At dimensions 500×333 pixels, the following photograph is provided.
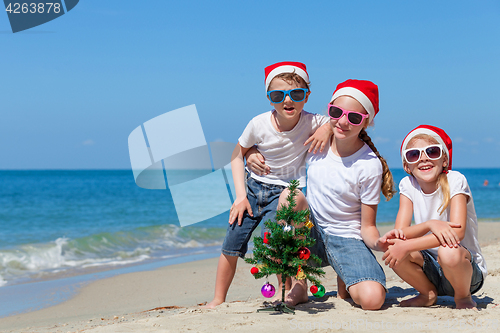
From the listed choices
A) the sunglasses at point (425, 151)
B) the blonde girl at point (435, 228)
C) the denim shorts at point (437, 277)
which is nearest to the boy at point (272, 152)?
the sunglasses at point (425, 151)

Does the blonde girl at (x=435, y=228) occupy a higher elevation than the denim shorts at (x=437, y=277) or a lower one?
higher

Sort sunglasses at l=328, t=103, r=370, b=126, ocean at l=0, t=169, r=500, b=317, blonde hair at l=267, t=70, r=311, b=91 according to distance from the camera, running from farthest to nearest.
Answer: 1. ocean at l=0, t=169, r=500, b=317
2. blonde hair at l=267, t=70, r=311, b=91
3. sunglasses at l=328, t=103, r=370, b=126

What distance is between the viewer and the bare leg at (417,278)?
2869mm

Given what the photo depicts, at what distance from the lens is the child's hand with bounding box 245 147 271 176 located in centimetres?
336

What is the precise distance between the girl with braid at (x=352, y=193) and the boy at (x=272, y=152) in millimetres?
176

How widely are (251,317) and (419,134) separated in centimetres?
170

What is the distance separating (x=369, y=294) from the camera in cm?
284

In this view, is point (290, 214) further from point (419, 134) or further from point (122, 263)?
point (122, 263)

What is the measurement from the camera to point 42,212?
18031mm

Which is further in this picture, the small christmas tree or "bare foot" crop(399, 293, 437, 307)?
"bare foot" crop(399, 293, 437, 307)

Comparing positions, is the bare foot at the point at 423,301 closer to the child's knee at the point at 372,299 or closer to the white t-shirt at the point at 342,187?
the child's knee at the point at 372,299

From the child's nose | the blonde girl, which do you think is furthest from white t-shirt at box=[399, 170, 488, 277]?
the child's nose

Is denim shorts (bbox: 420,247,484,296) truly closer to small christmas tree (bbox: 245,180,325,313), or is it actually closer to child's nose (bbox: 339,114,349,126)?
small christmas tree (bbox: 245,180,325,313)

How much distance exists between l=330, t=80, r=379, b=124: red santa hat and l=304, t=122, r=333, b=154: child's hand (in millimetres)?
240
